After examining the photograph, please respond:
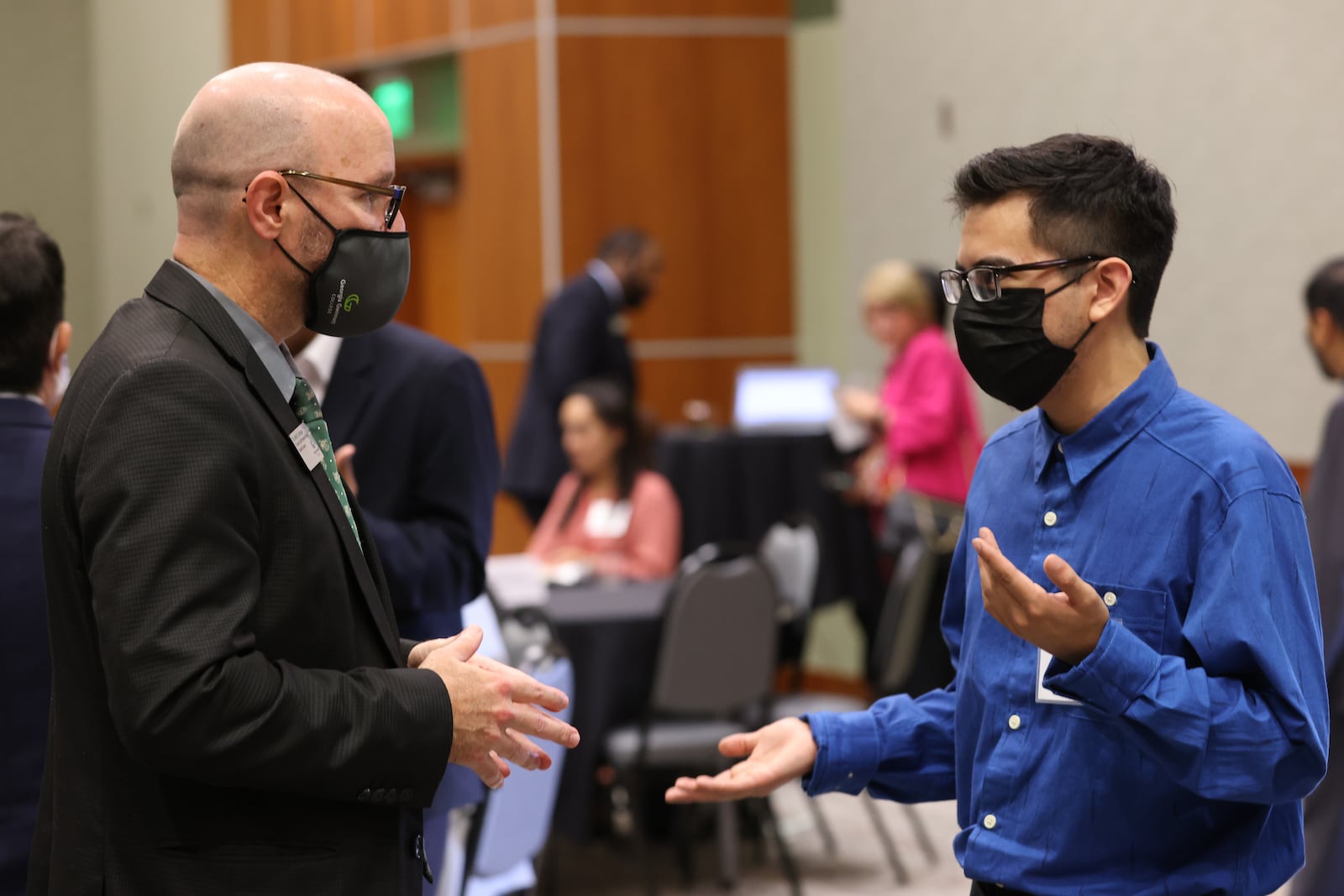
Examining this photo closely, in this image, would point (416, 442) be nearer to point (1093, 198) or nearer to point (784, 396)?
point (1093, 198)

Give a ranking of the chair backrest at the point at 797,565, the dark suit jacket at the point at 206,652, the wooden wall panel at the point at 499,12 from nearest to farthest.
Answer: the dark suit jacket at the point at 206,652 < the chair backrest at the point at 797,565 < the wooden wall panel at the point at 499,12

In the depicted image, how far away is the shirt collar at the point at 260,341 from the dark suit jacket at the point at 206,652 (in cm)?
2

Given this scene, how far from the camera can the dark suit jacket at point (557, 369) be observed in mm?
6445

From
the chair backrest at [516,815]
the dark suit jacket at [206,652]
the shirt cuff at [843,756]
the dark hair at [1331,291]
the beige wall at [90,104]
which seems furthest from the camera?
the dark hair at [1331,291]

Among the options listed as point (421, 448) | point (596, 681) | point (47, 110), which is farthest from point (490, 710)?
point (596, 681)

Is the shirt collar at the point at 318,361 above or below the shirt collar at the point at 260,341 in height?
below

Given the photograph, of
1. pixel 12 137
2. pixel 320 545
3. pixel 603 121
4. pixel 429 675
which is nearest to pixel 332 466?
pixel 320 545

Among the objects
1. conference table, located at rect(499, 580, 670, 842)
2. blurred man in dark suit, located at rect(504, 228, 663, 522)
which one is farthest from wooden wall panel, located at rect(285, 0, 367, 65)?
conference table, located at rect(499, 580, 670, 842)

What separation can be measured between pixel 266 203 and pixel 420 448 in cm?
90

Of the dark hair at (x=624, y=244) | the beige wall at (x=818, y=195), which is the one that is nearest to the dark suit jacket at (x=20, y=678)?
the dark hair at (x=624, y=244)

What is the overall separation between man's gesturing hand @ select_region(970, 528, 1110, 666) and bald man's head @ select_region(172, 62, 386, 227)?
29.0 inches

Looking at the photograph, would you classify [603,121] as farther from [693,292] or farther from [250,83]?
[250,83]

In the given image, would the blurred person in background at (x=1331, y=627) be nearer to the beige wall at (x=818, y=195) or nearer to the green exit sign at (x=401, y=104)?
the beige wall at (x=818, y=195)

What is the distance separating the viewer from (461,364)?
2354mm
